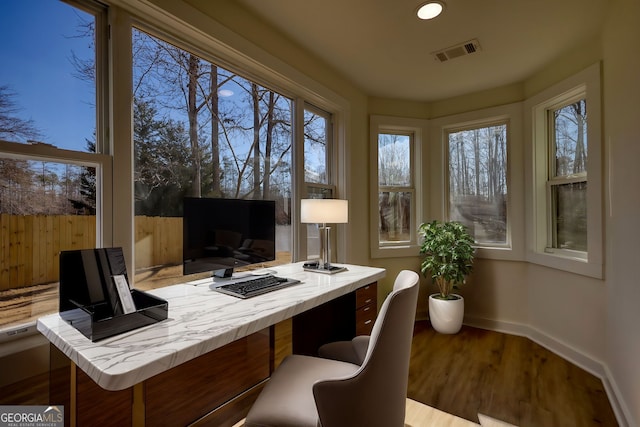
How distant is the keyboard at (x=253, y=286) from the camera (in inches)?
62.3

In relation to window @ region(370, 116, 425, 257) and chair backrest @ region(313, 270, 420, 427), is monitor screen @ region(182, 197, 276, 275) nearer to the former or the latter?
chair backrest @ region(313, 270, 420, 427)

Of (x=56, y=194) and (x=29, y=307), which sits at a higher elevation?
(x=56, y=194)

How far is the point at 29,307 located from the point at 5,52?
3.42 feet

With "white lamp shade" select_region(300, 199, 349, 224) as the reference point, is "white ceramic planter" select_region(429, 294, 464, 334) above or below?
below

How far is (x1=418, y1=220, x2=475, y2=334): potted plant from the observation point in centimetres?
322

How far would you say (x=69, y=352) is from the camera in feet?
3.25

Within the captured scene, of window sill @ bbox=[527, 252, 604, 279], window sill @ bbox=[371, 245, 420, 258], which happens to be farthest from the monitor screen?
window sill @ bbox=[527, 252, 604, 279]

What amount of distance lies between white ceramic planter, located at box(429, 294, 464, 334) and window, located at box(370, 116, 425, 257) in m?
0.67

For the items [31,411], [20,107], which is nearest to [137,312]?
[31,411]

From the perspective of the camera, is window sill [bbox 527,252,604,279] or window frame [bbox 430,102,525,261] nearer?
window sill [bbox 527,252,604,279]

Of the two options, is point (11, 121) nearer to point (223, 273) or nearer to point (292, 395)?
point (223, 273)

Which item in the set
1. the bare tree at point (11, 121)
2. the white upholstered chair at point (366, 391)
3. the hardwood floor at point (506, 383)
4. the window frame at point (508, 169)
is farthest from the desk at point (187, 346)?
the window frame at point (508, 169)

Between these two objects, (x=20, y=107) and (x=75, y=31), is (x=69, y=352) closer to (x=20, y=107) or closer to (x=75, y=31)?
(x=20, y=107)

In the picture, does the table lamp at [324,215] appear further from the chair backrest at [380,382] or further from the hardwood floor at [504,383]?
the chair backrest at [380,382]
